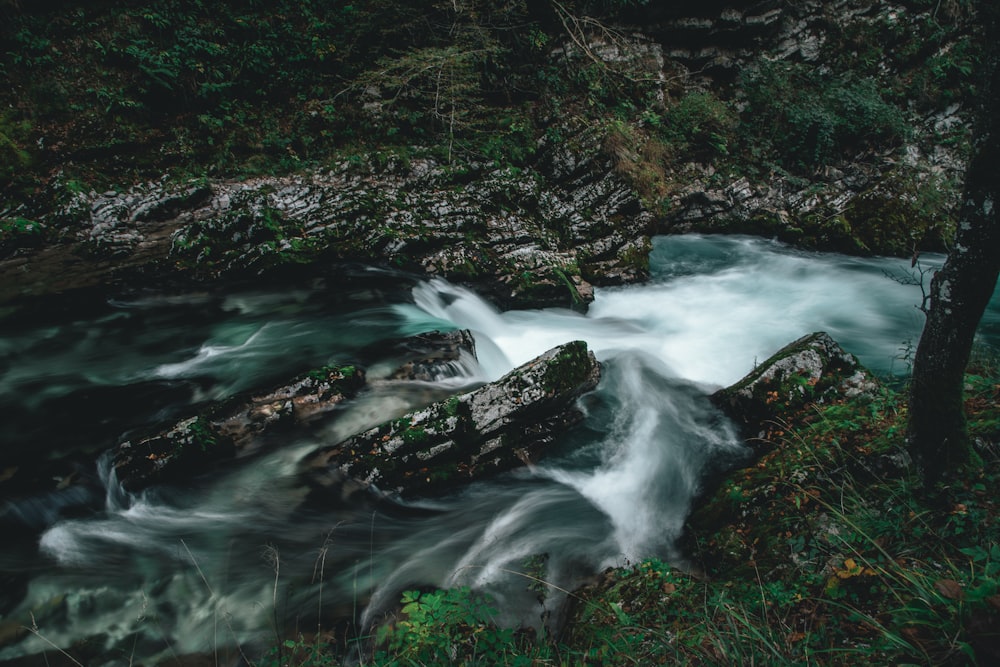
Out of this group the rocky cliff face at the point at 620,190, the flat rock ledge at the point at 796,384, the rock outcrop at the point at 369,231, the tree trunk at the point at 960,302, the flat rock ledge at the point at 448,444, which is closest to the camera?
the tree trunk at the point at 960,302

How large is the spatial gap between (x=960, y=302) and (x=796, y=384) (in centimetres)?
273

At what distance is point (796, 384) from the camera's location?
4852 mm

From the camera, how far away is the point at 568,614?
3.65 meters

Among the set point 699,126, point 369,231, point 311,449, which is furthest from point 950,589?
point 699,126

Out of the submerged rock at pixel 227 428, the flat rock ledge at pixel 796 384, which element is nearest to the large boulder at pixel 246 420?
the submerged rock at pixel 227 428

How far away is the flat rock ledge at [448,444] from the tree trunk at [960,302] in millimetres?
3208

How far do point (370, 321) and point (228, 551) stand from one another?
11.6 ft

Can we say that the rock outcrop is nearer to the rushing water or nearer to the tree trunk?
the rushing water

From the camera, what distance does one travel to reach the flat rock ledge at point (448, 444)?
4668 millimetres

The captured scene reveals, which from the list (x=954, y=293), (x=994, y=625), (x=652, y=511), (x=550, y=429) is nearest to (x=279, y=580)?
(x=550, y=429)

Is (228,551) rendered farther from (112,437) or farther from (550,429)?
(550,429)

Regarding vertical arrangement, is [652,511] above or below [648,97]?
below

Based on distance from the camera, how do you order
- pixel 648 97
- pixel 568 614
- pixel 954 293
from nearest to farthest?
pixel 954 293 < pixel 568 614 < pixel 648 97

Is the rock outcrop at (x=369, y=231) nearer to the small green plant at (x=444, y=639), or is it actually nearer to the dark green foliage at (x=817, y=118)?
the dark green foliage at (x=817, y=118)
